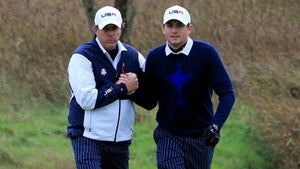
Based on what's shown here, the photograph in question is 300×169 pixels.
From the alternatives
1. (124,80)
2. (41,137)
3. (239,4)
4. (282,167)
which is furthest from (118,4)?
(239,4)

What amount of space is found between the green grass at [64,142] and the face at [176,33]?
10.2 ft

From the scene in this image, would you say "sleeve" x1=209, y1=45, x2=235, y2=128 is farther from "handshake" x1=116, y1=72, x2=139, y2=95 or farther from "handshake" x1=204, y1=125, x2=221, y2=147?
"handshake" x1=116, y1=72, x2=139, y2=95

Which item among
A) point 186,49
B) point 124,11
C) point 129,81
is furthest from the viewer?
point 124,11

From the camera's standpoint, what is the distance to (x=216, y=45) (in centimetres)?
1356

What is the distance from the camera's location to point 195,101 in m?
5.65

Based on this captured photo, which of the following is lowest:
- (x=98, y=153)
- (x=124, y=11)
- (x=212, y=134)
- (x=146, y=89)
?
(x=98, y=153)

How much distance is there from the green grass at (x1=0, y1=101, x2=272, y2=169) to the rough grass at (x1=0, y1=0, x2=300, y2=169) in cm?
18

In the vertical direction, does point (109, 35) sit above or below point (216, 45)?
below

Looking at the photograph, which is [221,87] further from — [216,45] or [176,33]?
[216,45]

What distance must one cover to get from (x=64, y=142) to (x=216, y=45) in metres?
5.08

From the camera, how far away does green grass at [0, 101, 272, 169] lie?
841cm

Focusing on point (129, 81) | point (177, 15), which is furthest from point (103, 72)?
point (177, 15)

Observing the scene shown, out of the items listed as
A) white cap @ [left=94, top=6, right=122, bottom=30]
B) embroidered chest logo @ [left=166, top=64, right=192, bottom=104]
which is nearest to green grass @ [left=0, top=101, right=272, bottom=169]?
embroidered chest logo @ [left=166, top=64, right=192, bottom=104]

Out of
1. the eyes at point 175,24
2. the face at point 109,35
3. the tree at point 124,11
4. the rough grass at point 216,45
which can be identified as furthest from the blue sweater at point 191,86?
the tree at point 124,11
